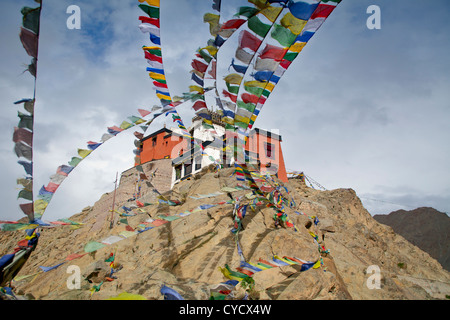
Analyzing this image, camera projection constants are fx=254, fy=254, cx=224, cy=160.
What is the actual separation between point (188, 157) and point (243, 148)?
865 inches

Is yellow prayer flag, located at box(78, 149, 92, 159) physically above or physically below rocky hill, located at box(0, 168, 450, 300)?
above

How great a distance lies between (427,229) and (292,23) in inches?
1703

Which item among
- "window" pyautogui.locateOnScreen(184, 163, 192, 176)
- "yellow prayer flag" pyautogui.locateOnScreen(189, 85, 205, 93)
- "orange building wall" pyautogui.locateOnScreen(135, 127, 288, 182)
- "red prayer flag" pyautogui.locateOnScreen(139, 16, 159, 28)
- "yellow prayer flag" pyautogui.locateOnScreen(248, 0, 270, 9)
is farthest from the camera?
"window" pyautogui.locateOnScreen(184, 163, 192, 176)

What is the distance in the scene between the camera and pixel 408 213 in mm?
40719

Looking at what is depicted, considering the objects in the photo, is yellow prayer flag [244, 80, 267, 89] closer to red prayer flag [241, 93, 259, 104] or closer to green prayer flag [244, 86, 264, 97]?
green prayer flag [244, 86, 264, 97]

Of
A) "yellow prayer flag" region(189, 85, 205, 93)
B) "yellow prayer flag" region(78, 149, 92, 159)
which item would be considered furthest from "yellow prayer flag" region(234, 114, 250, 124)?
"yellow prayer flag" region(78, 149, 92, 159)

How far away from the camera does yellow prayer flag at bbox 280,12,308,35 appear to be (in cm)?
606

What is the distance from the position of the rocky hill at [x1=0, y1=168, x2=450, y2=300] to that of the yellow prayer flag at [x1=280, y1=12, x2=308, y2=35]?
491cm

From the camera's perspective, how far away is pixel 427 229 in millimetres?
36656

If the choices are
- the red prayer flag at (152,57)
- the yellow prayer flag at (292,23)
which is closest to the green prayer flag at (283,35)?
the yellow prayer flag at (292,23)

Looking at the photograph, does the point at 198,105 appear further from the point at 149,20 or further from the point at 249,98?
the point at 149,20

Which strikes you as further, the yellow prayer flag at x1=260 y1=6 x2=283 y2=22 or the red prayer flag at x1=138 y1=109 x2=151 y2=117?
the red prayer flag at x1=138 y1=109 x2=151 y2=117

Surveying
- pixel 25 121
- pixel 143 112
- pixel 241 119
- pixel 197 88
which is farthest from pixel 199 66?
pixel 25 121
